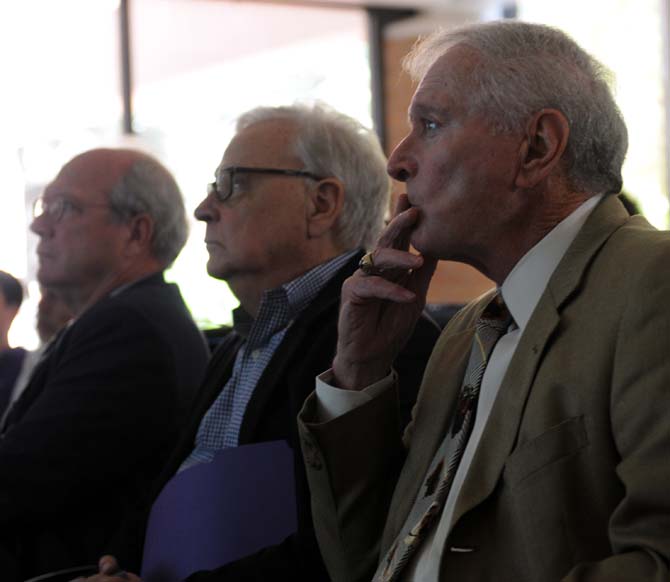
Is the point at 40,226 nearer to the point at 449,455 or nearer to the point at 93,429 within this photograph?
the point at 93,429

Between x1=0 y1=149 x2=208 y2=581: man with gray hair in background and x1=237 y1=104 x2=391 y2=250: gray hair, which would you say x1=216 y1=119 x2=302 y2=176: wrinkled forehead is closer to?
x1=237 y1=104 x2=391 y2=250: gray hair

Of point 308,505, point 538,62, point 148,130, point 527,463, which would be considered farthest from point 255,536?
point 148,130

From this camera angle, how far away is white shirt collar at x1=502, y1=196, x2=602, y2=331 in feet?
4.95

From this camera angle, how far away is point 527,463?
1355 millimetres

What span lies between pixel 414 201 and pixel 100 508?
123cm

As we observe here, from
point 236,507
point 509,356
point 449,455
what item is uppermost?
point 509,356

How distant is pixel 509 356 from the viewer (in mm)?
1524

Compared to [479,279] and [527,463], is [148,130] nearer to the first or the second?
[479,279]

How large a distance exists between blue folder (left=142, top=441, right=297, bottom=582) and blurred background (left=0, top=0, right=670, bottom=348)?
4173 mm

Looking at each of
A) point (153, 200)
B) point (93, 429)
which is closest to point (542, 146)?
point (93, 429)

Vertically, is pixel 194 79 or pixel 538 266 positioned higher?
pixel 194 79

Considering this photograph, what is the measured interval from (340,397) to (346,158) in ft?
2.68

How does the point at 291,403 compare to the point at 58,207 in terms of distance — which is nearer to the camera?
the point at 291,403

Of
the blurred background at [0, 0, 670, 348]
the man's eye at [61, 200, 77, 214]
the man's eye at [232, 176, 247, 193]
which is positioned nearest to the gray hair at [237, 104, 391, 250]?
the man's eye at [232, 176, 247, 193]
